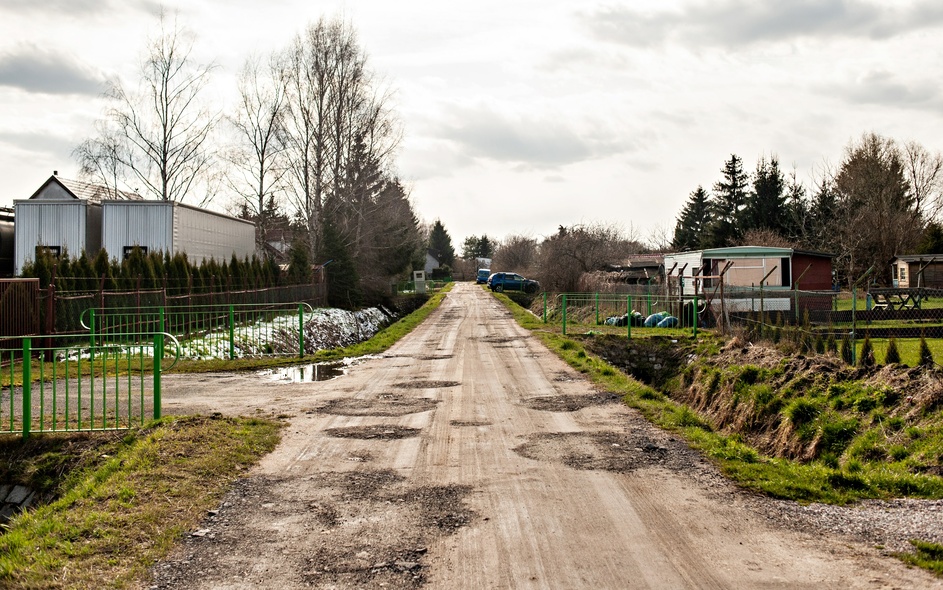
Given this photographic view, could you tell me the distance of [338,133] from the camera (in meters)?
38.5

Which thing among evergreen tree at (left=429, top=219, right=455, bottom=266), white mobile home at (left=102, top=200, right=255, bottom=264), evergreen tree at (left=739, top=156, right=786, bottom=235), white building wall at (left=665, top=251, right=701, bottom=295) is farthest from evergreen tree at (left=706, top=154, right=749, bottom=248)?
evergreen tree at (left=429, top=219, right=455, bottom=266)

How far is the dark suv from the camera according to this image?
63781mm

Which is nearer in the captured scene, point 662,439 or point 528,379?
point 662,439

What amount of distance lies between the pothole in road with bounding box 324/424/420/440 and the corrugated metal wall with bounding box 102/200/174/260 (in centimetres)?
2410

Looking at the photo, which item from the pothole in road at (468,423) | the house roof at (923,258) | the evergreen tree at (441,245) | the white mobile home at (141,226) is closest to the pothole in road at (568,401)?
the pothole in road at (468,423)

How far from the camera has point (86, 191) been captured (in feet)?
131

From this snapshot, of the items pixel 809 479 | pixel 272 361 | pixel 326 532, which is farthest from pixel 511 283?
pixel 326 532

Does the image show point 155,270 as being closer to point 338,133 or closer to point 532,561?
point 338,133

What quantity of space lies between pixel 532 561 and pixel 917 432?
6.01m

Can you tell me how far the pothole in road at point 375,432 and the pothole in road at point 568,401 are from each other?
2550mm

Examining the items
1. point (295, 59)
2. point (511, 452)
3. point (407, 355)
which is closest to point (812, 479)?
point (511, 452)

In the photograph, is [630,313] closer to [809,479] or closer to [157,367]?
[809,479]

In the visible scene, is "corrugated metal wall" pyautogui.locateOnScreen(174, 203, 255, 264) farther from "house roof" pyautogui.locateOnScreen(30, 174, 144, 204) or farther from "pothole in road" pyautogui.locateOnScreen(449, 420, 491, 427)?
"pothole in road" pyautogui.locateOnScreen(449, 420, 491, 427)

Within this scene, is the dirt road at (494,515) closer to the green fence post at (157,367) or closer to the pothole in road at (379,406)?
the pothole in road at (379,406)
